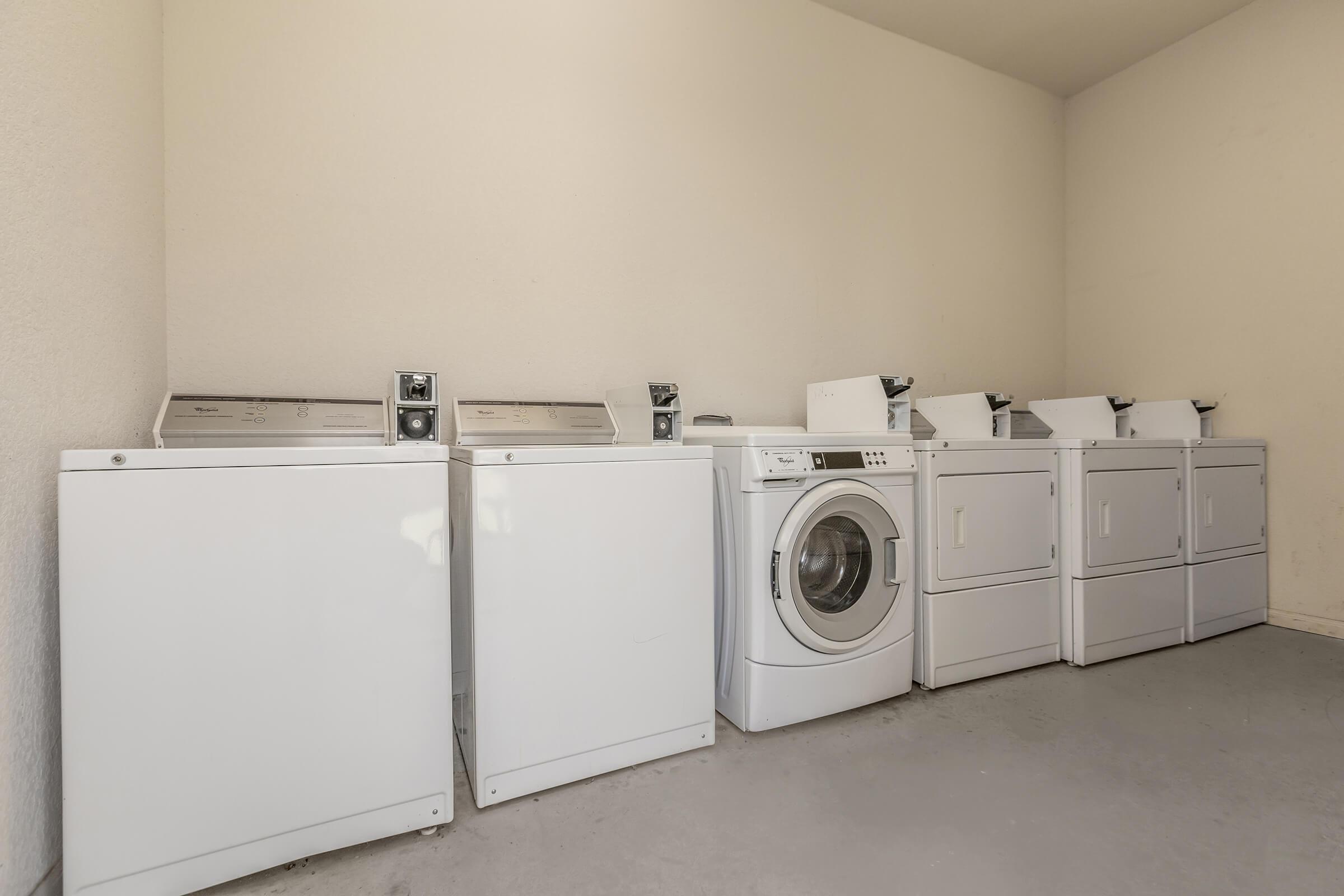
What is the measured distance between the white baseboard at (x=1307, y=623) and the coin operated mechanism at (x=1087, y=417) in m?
1.12

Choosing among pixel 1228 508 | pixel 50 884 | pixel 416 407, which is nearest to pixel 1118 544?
pixel 1228 508

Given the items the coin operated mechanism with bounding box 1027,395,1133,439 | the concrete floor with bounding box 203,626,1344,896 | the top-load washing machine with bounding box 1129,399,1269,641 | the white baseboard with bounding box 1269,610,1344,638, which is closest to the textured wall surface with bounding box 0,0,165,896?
the concrete floor with bounding box 203,626,1344,896

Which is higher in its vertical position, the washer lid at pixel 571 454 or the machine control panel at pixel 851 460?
the washer lid at pixel 571 454

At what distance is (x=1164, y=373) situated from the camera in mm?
3332

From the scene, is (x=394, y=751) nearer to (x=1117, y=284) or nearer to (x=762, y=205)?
(x=762, y=205)

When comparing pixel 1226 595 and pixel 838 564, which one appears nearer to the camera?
pixel 838 564

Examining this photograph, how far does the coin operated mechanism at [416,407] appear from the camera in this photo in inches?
67.3

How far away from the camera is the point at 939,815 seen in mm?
1446

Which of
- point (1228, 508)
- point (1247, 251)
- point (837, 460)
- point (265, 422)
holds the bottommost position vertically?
point (1228, 508)

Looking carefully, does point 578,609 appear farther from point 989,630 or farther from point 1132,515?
point 1132,515

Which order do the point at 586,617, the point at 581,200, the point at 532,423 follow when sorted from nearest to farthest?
1. the point at 586,617
2. the point at 532,423
3. the point at 581,200

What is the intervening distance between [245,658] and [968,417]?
8.57ft

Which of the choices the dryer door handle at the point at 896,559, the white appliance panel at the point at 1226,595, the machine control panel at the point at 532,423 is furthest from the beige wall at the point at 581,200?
the white appliance panel at the point at 1226,595

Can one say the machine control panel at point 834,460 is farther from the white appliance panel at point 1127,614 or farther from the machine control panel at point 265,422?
the machine control panel at point 265,422
